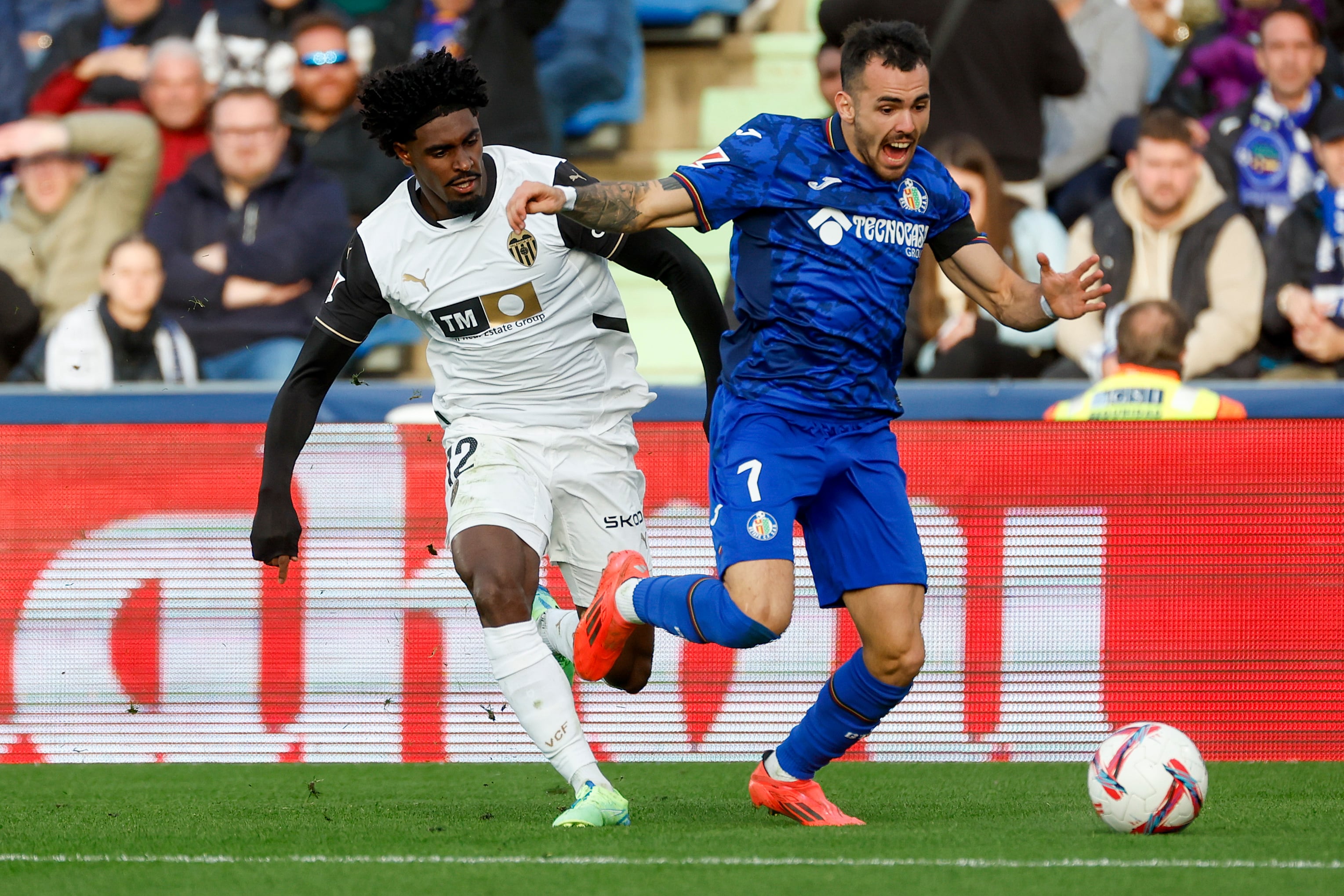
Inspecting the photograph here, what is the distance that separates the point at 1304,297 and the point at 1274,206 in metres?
0.60

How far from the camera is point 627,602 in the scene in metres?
4.80

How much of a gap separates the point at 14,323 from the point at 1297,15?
291 inches

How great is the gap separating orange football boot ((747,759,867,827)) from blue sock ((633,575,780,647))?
59cm

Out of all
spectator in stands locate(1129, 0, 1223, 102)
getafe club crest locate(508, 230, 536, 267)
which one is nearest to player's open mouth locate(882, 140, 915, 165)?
getafe club crest locate(508, 230, 536, 267)

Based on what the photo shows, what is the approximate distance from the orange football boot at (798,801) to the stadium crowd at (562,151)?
403cm

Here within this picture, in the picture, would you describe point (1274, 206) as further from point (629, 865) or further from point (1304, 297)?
point (629, 865)

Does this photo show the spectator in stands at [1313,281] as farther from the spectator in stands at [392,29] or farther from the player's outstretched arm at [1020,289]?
the spectator in stands at [392,29]

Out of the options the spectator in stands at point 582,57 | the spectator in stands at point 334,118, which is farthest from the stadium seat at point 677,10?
the spectator in stands at point 334,118

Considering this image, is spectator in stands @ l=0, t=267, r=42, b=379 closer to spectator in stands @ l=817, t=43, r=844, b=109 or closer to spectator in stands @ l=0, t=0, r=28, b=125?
spectator in stands @ l=0, t=0, r=28, b=125

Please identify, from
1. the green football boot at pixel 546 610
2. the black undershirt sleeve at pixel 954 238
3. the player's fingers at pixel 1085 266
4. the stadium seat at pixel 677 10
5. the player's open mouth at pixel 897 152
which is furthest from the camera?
the stadium seat at pixel 677 10

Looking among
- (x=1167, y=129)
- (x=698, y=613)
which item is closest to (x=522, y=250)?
(x=698, y=613)

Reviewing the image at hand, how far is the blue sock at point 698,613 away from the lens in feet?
14.8

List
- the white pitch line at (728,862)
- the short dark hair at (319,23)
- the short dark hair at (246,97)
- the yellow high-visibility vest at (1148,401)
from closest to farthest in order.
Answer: the white pitch line at (728,862), the yellow high-visibility vest at (1148,401), the short dark hair at (246,97), the short dark hair at (319,23)

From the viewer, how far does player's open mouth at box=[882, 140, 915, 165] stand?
14.8 feet
